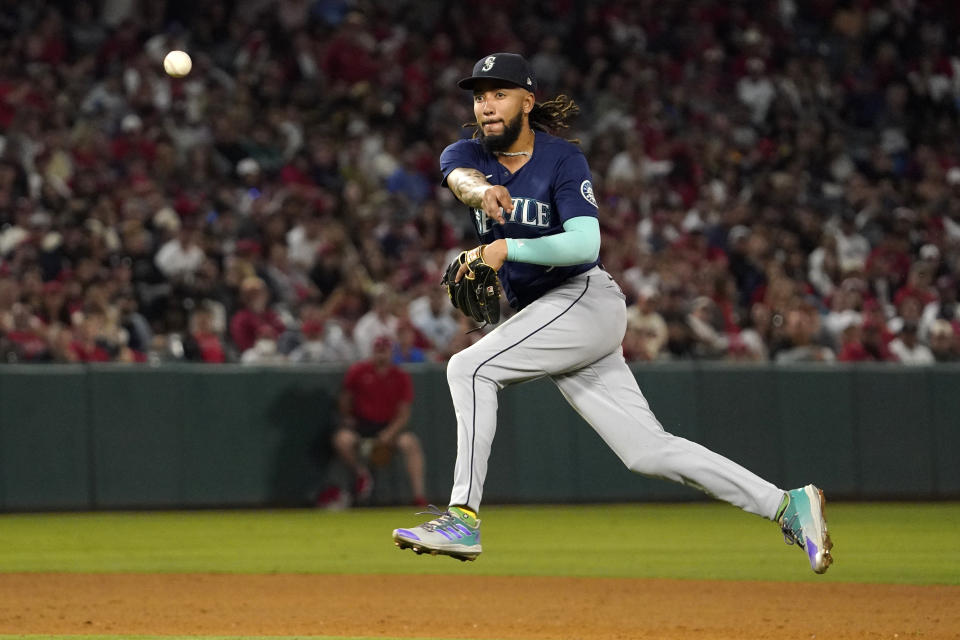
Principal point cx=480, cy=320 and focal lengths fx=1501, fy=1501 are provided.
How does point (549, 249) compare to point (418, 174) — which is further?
point (418, 174)

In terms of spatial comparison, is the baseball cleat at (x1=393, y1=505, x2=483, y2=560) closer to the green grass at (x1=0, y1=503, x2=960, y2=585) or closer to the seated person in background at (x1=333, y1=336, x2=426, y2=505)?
the green grass at (x1=0, y1=503, x2=960, y2=585)

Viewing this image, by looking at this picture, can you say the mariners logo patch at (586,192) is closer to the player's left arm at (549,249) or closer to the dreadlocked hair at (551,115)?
the player's left arm at (549,249)

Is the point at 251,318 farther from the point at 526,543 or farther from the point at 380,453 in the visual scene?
the point at 526,543

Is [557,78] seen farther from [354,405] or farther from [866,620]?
[866,620]

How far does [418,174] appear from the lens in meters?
14.8

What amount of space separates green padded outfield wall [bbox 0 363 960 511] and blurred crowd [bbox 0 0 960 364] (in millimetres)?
257

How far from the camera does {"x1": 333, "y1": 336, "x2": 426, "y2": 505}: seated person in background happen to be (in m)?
12.3

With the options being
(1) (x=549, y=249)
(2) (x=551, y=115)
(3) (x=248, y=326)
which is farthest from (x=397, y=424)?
(1) (x=549, y=249)

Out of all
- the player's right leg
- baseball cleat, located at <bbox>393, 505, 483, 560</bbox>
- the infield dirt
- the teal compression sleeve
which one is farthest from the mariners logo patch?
the infield dirt

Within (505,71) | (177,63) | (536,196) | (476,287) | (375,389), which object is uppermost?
(177,63)

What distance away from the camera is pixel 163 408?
11977mm

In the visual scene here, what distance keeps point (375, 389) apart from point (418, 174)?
127 inches

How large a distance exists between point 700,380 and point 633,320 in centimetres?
78

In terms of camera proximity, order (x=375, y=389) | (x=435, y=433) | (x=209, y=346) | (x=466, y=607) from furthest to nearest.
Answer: (x=435, y=433)
(x=375, y=389)
(x=209, y=346)
(x=466, y=607)
